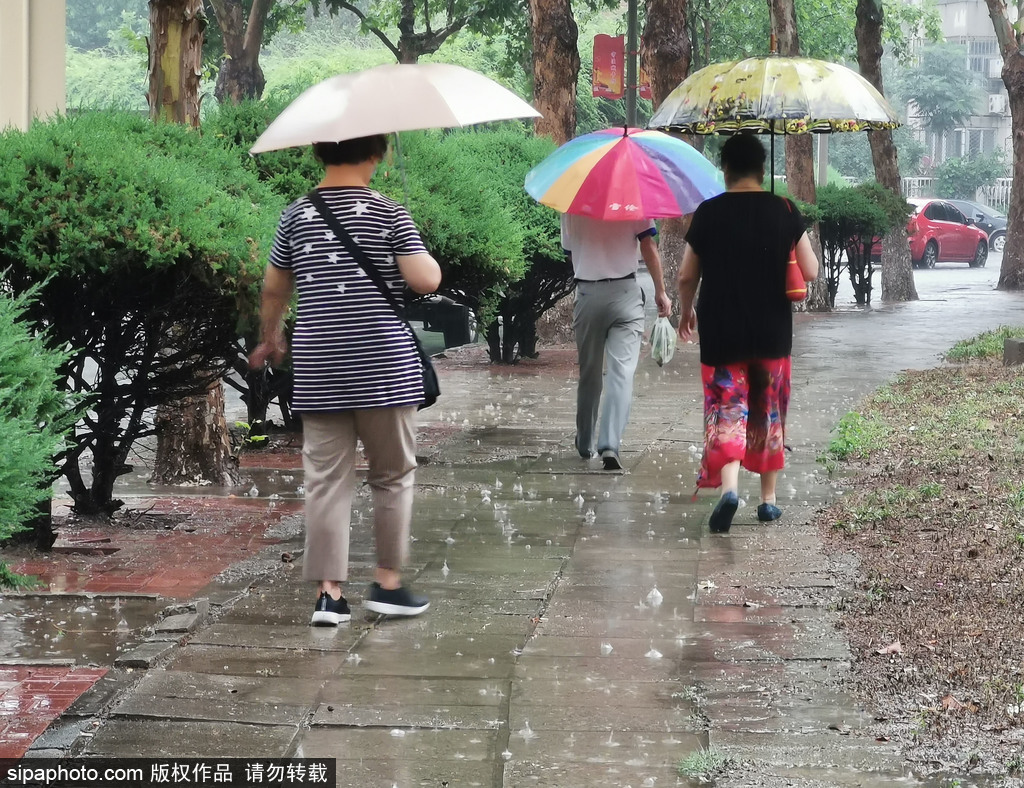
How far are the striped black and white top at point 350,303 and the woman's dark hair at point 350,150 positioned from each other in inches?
4.3

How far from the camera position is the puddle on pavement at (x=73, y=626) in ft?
16.9

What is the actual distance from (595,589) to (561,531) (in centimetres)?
114

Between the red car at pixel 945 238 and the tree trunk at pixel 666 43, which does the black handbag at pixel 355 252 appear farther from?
the red car at pixel 945 238

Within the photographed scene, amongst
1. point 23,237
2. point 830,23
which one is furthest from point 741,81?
point 830,23

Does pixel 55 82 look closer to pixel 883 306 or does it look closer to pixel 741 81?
pixel 741 81

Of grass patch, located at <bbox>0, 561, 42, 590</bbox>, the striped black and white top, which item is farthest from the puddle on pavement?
the striped black and white top

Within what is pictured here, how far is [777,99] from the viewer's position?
7785mm

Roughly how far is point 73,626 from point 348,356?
4.68 ft

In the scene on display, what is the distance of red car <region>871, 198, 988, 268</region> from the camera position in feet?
131

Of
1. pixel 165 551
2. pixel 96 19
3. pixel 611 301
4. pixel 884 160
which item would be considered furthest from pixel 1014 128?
pixel 96 19

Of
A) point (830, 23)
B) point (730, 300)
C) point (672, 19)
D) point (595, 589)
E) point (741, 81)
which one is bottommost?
point (595, 589)

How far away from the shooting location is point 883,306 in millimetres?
25250

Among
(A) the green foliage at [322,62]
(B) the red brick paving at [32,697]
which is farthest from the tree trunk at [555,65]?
(A) the green foliage at [322,62]

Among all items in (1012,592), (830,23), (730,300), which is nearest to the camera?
(1012,592)
